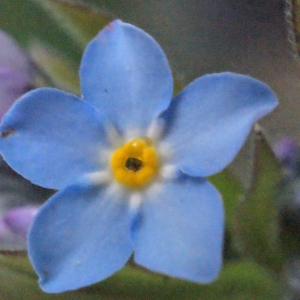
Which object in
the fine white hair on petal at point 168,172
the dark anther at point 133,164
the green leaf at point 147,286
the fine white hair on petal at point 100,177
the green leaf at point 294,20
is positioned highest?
the green leaf at point 294,20

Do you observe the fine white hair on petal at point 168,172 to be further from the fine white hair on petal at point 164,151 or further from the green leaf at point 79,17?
the green leaf at point 79,17

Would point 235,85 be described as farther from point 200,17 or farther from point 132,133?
point 200,17

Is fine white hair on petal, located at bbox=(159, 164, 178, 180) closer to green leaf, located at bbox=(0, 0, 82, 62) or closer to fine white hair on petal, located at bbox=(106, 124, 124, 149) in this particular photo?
fine white hair on petal, located at bbox=(106, 124, 124, 149)

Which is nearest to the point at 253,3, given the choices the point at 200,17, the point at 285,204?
the point at 200,17

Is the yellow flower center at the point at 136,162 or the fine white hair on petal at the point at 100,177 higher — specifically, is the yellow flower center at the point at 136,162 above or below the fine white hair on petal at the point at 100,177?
above

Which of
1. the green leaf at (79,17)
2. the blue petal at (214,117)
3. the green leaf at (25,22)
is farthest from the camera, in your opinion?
the green leaf at (25,22)

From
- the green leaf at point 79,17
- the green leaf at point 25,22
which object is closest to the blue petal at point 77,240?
the green leaf at point 79,17

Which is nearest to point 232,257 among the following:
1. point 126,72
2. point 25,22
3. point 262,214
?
point 262,214
